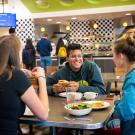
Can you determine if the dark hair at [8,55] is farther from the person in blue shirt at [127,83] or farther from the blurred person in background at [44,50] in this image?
the blurred person in background at [44,50]

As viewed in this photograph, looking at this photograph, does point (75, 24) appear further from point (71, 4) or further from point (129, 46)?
point (129, 46)

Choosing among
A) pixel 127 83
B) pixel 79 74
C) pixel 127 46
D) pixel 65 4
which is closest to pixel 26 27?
pixel 65 4

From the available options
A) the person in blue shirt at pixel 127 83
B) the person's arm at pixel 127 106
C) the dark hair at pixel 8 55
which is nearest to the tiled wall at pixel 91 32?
the person in blue shirt at pixel 127 83

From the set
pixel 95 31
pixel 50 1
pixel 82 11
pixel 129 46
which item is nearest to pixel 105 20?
pixel 95 31

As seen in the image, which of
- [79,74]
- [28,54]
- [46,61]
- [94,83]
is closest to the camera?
[94,83]

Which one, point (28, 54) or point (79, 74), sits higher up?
point (28, 54)

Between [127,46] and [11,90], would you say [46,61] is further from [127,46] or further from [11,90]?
[11,90]

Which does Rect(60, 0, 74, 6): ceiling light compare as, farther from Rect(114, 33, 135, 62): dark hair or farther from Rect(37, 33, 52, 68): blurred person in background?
Rect(114, 33, 135, 62): dark hair

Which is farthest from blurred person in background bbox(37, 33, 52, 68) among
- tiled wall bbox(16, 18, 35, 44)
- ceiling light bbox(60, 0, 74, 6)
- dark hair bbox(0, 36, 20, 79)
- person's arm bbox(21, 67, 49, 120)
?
dark hair bbox(0, 36, 20, 79)

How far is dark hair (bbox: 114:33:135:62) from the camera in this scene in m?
1.96

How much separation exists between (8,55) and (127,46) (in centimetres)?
86

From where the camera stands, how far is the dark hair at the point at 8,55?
65.2 inches

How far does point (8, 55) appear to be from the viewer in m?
1.66

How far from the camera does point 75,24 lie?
11789 millimetres
